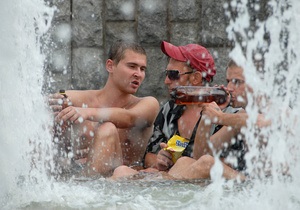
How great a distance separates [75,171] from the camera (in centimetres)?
651

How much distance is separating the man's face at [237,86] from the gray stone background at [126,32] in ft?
7.55

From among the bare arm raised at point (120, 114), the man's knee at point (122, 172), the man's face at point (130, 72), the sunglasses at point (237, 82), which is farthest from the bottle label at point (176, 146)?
the man's face at point (130, 72)

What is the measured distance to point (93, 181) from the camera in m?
6.07

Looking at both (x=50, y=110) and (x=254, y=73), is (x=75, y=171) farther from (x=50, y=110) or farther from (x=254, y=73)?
(x=254, y=73)

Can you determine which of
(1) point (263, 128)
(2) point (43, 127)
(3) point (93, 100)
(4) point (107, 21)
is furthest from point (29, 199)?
(4) point (107, 21)

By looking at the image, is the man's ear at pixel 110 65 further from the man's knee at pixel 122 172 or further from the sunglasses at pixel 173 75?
the man's knee at pixel 122 172

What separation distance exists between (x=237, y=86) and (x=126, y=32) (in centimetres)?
263

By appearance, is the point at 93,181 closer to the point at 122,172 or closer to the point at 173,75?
the point at 122,172

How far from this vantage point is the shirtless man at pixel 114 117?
255 inches

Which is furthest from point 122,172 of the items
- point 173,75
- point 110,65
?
point 110,65

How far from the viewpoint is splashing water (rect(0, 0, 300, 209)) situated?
16.8 feet

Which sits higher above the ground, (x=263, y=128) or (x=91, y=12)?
(x=91, y=12)

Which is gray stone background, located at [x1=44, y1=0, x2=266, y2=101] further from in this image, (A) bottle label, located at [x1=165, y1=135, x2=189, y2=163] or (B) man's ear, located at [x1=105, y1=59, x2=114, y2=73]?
(A) bottle label, located at [x1=165, y1=135, x2=189, y2=163]

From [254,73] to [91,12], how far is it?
296cm
